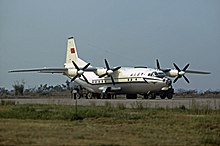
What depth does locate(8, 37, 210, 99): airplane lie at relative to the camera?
Answer: 54031 millimetres

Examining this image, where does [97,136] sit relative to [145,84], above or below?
below

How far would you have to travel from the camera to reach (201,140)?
591 inches

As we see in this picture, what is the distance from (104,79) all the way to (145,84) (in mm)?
6663

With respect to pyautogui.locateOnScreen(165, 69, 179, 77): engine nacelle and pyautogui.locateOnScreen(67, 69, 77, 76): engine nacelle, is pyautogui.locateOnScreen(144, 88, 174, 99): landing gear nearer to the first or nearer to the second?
pyautogui.locateOnScreen(165, 69, 179, 77): engine nacelle

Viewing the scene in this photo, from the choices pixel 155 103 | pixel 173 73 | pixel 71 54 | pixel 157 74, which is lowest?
pixel 155 103

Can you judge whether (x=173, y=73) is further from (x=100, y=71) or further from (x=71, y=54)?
(x=71, y=54)

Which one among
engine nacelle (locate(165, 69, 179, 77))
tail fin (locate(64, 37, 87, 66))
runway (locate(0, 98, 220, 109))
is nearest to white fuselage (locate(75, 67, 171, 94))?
tail fin (locate(64, 37, 87, 66))

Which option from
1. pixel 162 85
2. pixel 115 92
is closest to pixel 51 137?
pixel 162 85

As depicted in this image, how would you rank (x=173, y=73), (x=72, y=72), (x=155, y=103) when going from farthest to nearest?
(x=173, y=73) < (x=72, y=72) < (x=155, y=103)

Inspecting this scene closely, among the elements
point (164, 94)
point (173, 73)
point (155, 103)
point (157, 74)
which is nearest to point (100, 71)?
point (157, 74)

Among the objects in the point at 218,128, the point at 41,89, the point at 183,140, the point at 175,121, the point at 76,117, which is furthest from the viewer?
the point at 41,89

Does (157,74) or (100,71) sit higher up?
(100,71)

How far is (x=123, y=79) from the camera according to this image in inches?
2258

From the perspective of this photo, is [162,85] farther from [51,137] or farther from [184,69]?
[51,137]
